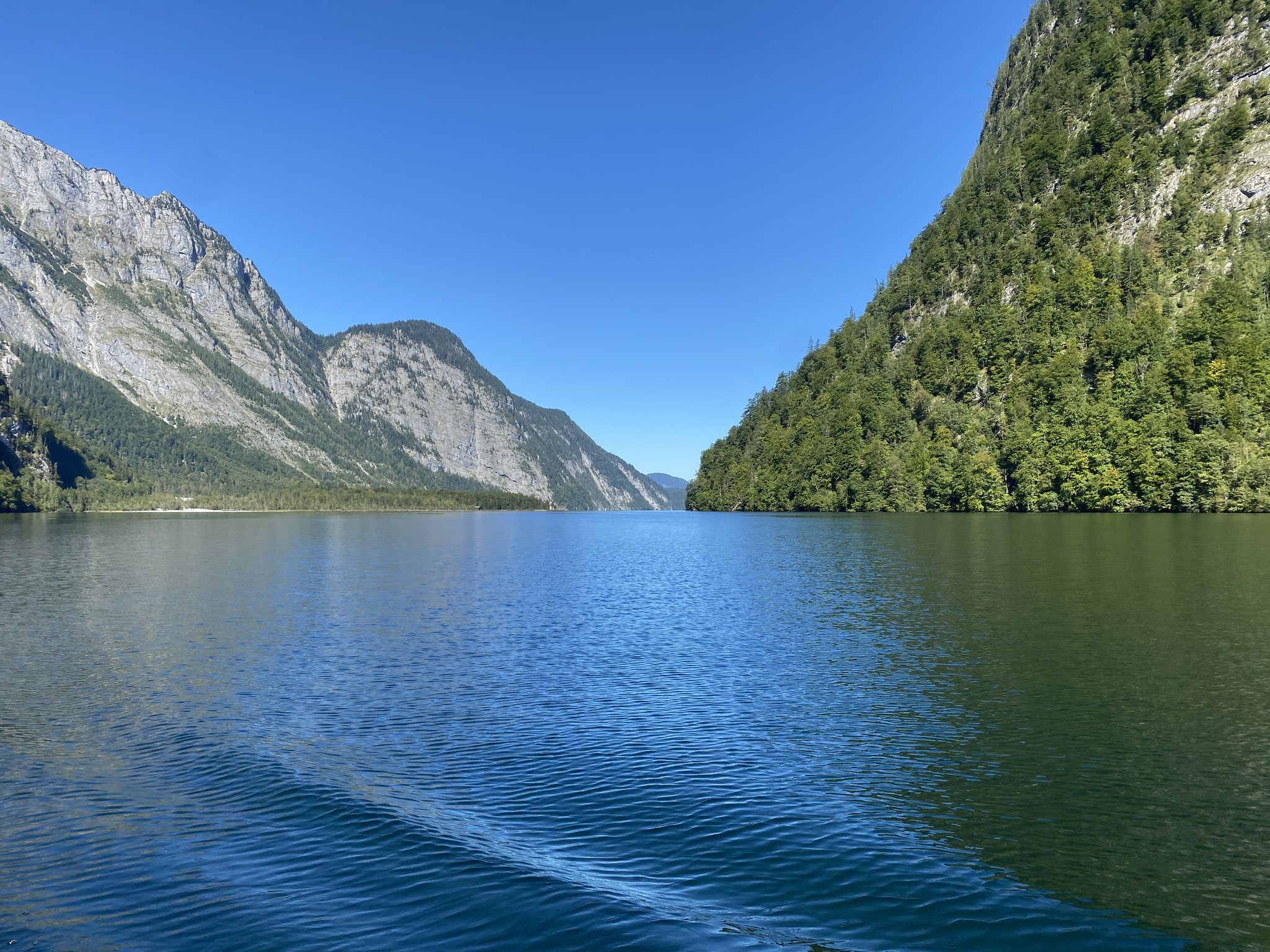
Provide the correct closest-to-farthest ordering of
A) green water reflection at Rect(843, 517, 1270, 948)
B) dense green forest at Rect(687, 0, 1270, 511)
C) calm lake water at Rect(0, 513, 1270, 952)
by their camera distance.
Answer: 1. calm lake water at Rect(0, 513, 1270, 952)
2. green water reflection at Rect(843, 517, 1270, 948)
3. dense green forest at Rect(687, 0, 1270, 511)

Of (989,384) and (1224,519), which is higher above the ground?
(989,384)

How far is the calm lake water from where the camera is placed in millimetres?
12289

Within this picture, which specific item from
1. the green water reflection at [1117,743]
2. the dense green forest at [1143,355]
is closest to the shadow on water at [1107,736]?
the green water reflection at [1117,743]

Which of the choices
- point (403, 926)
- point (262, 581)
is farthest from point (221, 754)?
point (262, 581)

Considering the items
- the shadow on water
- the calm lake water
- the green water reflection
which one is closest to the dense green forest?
the shadow on water

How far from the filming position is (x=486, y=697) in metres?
25.9

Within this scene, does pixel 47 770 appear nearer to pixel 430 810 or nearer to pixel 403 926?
pixel 430 810

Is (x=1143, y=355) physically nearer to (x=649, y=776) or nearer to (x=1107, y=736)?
(x=1107, y=736)

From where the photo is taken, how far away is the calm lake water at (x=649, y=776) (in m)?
12.3

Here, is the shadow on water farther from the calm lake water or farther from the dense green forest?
the dense green forest

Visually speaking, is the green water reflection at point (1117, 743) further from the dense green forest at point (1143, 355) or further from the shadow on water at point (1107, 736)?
the dense green forest at point (1143, 355)

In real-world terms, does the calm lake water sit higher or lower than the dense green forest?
lower

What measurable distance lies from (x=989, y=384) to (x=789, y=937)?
199 metres

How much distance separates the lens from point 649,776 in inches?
730
